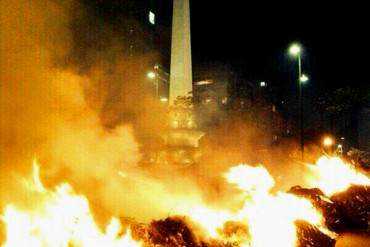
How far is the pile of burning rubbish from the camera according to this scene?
6.06 m

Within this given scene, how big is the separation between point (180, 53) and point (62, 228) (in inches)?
939

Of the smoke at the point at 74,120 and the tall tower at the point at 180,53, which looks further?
the tall tower at the point at 180,53

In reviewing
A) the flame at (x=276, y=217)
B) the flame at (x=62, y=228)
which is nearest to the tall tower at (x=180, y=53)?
the flame at (x=276, y=217)

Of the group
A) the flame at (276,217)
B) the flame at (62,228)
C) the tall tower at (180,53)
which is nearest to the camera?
the flame at (62,228)

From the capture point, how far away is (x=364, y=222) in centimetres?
752

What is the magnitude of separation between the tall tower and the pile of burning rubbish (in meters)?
→ 21.0

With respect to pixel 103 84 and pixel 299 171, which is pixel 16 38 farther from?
pixel 299 171

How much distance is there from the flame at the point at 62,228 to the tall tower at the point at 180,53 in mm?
21410

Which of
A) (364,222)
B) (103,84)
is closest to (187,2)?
(103,84)

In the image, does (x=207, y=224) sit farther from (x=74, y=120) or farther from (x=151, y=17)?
(x=151, y=17)

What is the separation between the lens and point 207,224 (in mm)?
6613

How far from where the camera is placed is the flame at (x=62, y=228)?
6.28 meters

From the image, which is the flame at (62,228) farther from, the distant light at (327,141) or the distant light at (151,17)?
the distant light at (151,17)

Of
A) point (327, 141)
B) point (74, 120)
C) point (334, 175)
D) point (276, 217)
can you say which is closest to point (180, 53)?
point (327, 141)
